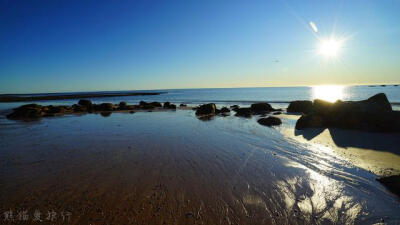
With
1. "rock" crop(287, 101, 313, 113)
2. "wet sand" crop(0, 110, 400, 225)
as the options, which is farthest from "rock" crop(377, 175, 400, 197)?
"rock" crop(287, 101, 313, 113)

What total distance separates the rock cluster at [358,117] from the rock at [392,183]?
400 inches

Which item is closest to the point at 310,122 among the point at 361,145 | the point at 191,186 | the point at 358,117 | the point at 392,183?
the point at 358,117

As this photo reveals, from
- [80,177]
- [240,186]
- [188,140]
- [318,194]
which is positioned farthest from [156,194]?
[188,140]

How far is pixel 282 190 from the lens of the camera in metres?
6.04

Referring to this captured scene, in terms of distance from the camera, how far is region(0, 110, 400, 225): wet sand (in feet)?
15.9

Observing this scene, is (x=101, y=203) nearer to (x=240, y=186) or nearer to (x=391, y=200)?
(x=240, y=186)

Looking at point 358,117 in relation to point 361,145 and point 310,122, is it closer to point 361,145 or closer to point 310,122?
point 310,122

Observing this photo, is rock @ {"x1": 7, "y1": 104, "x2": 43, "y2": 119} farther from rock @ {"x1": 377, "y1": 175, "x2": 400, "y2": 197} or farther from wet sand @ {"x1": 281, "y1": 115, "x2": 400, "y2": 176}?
rock @ {"x1": 377, "y1": 175, "x2": 400, "y2": 197}

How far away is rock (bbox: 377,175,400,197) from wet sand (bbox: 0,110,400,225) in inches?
10.6

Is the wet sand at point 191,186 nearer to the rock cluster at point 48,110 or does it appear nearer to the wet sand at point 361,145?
the wet sand at point 361,145

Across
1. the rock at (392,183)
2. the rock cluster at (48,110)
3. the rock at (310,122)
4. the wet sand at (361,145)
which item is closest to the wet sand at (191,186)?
the rock at (392,183)

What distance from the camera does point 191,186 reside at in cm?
631

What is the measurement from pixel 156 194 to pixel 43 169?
219 inches

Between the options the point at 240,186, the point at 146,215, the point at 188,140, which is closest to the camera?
the point at 146,215
